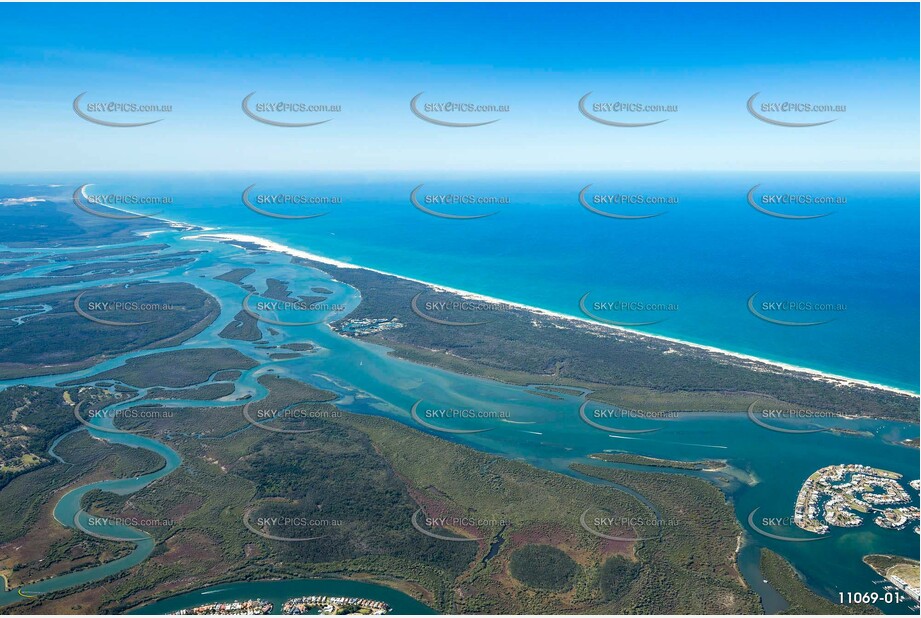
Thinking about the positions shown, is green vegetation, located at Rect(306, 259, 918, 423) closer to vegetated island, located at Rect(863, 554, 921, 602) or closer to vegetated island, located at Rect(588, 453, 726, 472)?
vegetated island, located at Rect(588, 453, 726, 472)

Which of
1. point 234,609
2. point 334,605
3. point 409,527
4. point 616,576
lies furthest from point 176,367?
point 616,576

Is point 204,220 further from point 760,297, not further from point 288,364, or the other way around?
point 760,297

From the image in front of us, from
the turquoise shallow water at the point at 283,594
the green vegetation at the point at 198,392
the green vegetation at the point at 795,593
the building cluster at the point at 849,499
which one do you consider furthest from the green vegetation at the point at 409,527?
the green vegetation at the point at 198,392

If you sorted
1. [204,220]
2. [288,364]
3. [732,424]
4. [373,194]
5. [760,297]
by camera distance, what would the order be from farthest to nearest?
[373,194]
[204,220]
[760,297]
[288,364]
[732,424]

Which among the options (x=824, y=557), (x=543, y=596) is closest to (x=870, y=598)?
(x=824, y=557)

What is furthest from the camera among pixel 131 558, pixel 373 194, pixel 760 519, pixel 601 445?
pixel 373 194

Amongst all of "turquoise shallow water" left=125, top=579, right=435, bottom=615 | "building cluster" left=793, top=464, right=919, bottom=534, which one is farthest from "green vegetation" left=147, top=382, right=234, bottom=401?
"building cluster" left=793, top=464, right=919, bottom=534

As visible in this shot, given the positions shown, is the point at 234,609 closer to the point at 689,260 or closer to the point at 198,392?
Answer: the point at 198,392
